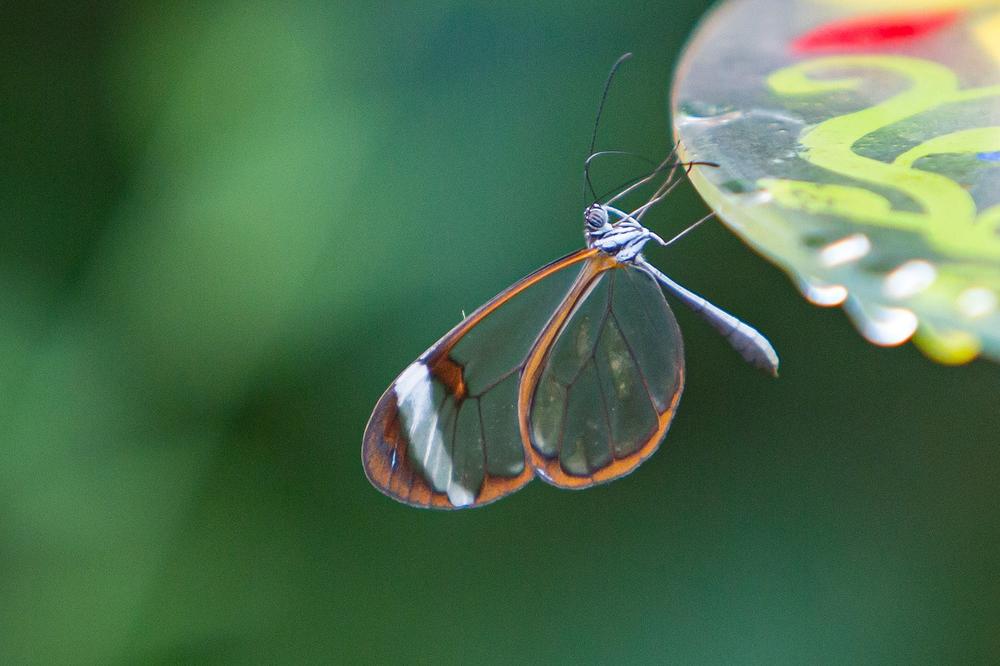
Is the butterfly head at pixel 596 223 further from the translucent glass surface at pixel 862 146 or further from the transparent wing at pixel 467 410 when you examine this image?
the translucent glass surface at pixel 862 146

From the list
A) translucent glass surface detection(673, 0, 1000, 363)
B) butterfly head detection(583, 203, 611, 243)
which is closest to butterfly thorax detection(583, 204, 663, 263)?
butterfly head detection(583, 203, 611, 243)

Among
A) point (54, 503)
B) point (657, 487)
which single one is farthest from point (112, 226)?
point (657, 487)

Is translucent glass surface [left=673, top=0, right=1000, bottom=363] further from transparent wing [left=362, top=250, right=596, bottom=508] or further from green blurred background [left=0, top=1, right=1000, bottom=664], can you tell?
green blurred background [left=0, top=1, right=1000, bottom=664]

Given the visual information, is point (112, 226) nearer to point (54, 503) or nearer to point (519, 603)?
point (54, 503)

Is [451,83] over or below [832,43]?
over

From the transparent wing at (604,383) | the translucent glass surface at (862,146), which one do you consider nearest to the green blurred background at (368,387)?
the transparent wing at (604,383)

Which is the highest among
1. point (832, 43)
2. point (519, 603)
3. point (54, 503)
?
point (54, 503)

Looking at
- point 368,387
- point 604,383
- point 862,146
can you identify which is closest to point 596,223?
point 604,383

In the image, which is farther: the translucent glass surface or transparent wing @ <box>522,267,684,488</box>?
transparent wing @ <box>522,267,684,488</box>
